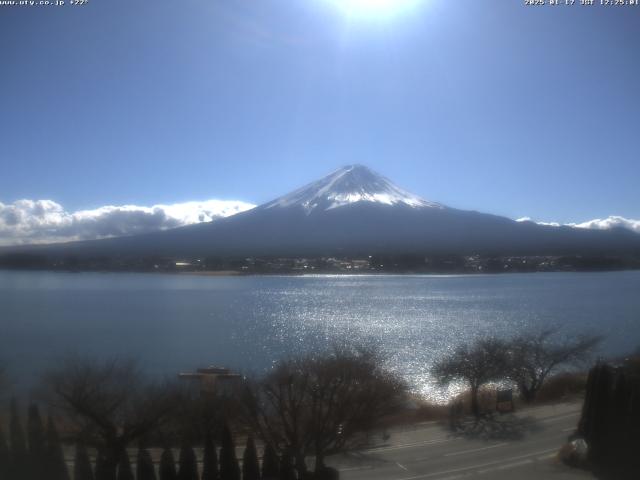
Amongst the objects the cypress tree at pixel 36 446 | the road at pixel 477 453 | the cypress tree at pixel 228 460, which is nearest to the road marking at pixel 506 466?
the road at pixel 477 453

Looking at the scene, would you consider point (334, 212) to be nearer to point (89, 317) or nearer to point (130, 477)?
point (89, 317)

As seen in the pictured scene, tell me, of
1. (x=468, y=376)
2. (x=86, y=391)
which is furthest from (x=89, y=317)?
(x=468, y=376)

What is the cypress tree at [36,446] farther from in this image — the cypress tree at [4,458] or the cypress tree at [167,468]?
the cypress tree at [167,468]

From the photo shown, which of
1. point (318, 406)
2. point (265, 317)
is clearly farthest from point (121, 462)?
point (265, 317)

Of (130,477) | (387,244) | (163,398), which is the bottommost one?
(130,477)

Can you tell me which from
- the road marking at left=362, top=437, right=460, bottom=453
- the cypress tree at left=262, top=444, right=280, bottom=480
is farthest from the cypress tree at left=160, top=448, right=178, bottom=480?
the road marking at left=362, top=437, right=460, bottom=453

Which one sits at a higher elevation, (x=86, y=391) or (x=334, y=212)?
(x=334, y=212)

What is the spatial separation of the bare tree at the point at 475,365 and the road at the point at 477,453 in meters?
0.93

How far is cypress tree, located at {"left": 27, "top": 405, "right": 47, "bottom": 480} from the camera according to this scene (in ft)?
9.82

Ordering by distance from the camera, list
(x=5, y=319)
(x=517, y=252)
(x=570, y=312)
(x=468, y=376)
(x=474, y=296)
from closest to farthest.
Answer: (x=468, y=376) < (x=5, y=319) < (x=570, y=312) < (x=474, y=296) < (x=517, y=252)

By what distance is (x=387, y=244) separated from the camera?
2425cm

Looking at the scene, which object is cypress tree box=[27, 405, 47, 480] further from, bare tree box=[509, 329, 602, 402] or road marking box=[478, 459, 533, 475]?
bare tree box=[509, 329, 602, 402]

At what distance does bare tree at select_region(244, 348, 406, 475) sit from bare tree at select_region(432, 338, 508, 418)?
4.36 ft

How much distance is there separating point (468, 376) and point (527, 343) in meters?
0.95
